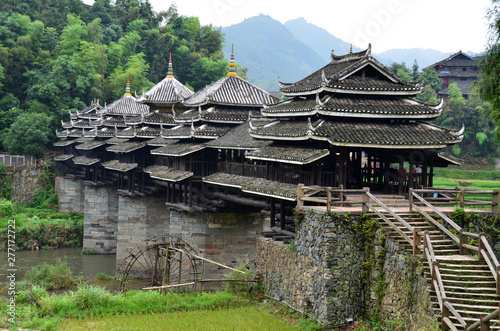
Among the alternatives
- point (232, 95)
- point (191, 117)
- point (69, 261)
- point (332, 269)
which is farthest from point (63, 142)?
point (332, 269)

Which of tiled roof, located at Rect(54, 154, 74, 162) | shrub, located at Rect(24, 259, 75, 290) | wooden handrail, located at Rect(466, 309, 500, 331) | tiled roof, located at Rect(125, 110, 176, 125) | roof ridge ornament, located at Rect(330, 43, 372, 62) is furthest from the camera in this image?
tiled roof, located at Rect(54, 154, 74, 162)

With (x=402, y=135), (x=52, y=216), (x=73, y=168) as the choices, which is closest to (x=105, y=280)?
(x=52, y=216)

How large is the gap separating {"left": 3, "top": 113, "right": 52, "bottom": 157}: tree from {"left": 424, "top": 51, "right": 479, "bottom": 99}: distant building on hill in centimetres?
4248

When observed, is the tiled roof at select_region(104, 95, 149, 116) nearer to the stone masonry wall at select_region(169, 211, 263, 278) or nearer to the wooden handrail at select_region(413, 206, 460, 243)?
the stone masonry wall at select_region(169, 211, 263, 278)

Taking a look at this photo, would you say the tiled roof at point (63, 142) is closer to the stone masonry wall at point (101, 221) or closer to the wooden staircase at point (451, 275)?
the stone masonry wall at point (101, 221)

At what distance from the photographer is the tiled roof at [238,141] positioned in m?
26.2

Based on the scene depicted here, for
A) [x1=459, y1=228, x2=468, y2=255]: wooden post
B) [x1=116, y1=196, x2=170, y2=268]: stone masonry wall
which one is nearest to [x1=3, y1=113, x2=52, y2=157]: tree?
[x1=116, y1=196, x2=170, y2=268]: stone masonry wall

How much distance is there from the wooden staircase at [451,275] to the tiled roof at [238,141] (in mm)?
9060

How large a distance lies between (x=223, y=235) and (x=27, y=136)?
3171 cm

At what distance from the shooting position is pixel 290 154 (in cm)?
2159

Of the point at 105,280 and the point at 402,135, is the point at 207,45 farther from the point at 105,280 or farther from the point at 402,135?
the point at 402,135

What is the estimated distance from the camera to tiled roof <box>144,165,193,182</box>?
100.0ft

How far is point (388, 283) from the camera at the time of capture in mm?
16828

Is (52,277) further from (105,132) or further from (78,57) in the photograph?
(78,57)
